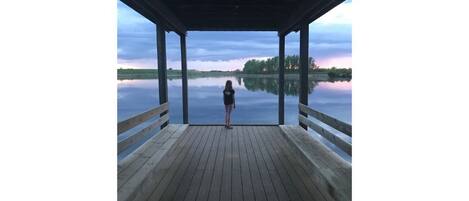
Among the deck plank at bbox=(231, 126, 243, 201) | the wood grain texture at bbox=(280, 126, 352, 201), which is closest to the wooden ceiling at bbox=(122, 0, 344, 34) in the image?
the wood grain texture at bbox=(280, 126, 352, 201)

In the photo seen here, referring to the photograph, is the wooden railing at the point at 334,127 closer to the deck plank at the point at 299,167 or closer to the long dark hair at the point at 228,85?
the deck plank at the point at 299,167

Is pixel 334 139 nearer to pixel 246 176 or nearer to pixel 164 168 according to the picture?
pixel 246 176

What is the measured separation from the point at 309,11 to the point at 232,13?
2.45 metres

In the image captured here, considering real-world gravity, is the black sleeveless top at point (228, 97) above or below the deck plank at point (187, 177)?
above

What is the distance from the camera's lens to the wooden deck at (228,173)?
A: 4.95 metres

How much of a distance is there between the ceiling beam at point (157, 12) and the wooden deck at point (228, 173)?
250cm

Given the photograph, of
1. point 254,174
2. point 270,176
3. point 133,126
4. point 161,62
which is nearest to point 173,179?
point 133,126

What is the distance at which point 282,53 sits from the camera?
11.9 metres

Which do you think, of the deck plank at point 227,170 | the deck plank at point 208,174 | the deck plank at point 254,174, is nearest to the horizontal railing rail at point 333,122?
the deck plank at point 254,174

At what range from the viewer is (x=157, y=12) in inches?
292

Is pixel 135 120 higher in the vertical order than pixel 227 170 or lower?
higher
